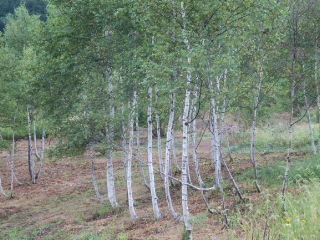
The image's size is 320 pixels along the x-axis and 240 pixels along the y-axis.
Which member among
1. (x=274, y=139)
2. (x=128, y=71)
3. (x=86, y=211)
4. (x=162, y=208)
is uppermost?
(x=128, y=71)

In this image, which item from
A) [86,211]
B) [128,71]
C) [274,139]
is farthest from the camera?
[274,139]

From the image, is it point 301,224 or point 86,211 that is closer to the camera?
point 301,224

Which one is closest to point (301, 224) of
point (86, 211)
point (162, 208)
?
point (162, 208)

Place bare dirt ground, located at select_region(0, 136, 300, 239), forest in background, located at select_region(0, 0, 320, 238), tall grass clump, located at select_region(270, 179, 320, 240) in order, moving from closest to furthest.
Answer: tall grass clump, located at select_region(270, 179, 320, 240) → forest in background, located at select_region(0, 0, 320, 238) → bare dirt ground, located at select_region(0, 136, 300, 239)

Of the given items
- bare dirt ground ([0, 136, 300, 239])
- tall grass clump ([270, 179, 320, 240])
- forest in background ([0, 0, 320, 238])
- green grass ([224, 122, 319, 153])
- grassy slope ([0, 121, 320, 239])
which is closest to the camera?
tall grass clump ([270, 179, 320, 240])

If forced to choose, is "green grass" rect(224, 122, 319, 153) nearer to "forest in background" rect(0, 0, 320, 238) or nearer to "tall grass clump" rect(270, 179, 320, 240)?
"forest in background" rect(0, 0, 320, 238)

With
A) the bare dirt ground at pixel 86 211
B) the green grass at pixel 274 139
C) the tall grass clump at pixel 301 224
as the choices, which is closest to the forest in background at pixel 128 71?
the bare dirt ground at pixel 86 211

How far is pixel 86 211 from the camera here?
12383 millimetres

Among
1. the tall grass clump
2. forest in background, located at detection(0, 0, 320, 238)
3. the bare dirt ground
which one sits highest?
forest in background, located at detection(0, 0, 320, 238)

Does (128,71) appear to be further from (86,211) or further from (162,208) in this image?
(86,211)

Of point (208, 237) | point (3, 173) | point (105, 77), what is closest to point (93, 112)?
point (105, 77)

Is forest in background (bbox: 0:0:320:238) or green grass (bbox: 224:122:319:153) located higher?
forest in background (bbox: 0:0:320:238)

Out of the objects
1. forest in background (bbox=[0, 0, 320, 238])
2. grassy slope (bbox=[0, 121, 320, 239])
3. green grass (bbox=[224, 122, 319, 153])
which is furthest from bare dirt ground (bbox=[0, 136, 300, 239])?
green grass (bbox=[224, 122, 319, 153])

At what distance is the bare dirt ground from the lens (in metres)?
7.81
